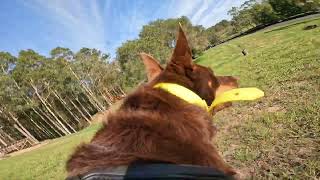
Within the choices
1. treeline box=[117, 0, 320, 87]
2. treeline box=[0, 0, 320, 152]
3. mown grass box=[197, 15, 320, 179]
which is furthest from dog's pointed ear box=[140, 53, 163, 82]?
treeline box=[0, 0, 320, 152]

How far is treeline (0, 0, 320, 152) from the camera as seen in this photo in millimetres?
42969

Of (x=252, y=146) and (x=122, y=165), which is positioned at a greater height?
(x=122, y=165)

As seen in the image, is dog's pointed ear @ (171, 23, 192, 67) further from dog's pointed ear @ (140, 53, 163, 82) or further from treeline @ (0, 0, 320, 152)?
treeline @ (0, 0, 320, 152)

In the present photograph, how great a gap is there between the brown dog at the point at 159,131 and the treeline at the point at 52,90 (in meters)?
37.2

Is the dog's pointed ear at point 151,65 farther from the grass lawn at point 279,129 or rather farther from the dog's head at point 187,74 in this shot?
the grass lawn at point 279,129

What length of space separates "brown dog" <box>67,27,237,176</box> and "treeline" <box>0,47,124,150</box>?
122 feet

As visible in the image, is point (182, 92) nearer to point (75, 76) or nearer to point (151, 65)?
point (151, 65)

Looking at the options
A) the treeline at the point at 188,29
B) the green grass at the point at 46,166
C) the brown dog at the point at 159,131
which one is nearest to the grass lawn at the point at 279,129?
the green grass at the point at 46,166

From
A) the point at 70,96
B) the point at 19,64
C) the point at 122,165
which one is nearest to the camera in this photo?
the point at 122,165

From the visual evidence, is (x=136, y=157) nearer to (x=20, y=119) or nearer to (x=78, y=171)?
(x=78, y=171)

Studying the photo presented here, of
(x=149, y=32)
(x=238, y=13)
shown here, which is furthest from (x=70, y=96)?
(x=238, y=13)

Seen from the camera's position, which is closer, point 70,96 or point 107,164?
point 107,164

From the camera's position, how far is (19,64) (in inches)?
1737

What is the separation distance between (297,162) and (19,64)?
43.3 m
